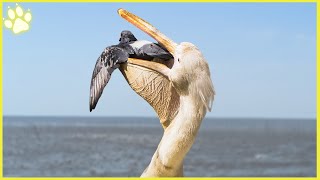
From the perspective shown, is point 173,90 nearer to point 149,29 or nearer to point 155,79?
point 155,79

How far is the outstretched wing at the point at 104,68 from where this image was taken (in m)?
3.77

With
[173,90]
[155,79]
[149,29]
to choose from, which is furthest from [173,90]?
[149,29]

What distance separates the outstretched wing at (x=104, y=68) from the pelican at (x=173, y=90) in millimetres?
66

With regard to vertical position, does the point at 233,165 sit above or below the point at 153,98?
below

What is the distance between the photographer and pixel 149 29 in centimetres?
394

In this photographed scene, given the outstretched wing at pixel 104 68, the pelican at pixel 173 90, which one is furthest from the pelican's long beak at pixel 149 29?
the outstretched wing at pixel 104 68

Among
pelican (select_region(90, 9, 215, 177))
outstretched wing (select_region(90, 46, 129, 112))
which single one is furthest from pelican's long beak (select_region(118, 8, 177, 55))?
outstretched wing (select_region(90, 46, 129, 112))

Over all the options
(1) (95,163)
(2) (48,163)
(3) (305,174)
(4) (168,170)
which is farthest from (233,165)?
(4) (168,170)

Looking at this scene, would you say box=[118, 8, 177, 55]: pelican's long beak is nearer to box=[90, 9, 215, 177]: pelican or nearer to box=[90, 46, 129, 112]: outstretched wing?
box=[90, 9, 215, 177]: pelican

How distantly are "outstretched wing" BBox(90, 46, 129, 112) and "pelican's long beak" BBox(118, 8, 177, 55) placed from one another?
201 mm

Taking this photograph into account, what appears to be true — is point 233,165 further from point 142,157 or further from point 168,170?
point 168,170

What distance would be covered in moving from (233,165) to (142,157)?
4240mm

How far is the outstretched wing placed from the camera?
12.4 feet

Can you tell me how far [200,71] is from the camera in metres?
3.69
